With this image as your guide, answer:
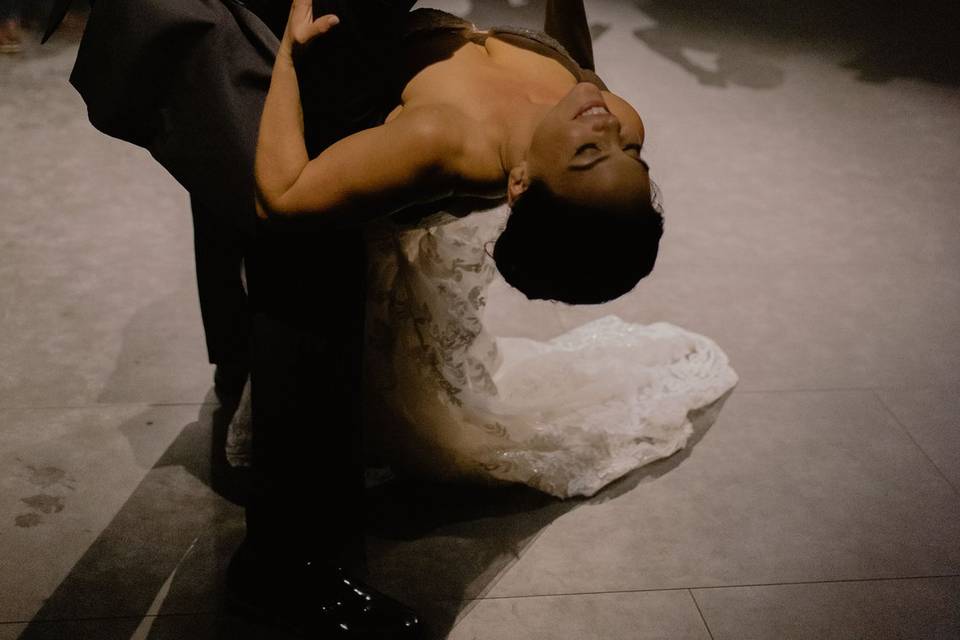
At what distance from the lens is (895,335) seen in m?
2.56

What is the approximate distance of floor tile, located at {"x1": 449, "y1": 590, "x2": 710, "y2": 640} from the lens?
170 cm

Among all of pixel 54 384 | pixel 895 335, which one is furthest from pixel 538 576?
pixel 895 335

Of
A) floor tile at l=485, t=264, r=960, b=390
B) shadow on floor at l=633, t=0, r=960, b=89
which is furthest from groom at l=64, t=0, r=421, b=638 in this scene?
shadow on floor at l=633, t=0, r=960, b=89

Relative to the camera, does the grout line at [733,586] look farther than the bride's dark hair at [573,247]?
Yes

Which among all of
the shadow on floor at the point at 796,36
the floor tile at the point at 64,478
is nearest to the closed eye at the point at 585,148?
the floor tile at the point at 64,478

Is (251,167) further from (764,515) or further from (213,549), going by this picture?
(764,515)

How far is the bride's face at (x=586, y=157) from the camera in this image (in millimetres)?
1270

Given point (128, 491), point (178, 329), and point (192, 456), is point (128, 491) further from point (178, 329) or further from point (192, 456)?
point (178, 329)

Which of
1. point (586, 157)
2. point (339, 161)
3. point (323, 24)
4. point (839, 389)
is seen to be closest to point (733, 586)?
point (839, 389)

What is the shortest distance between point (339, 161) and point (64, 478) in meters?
1.02

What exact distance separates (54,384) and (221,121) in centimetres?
100

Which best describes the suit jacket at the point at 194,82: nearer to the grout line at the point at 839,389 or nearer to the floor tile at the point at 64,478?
the floor tile at the point at 64,478

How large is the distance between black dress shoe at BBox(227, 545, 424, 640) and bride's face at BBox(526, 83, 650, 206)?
808 millimetres

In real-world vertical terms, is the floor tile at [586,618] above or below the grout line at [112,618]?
below
